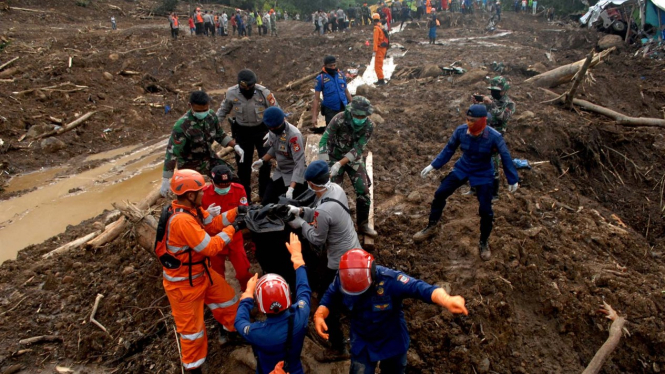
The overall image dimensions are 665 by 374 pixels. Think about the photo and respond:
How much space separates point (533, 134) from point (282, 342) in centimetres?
705

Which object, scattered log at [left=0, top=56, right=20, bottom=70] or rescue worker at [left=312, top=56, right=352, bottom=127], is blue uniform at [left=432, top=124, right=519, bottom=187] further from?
scattered log at [left=0, top=56, right=20, bottom=70]

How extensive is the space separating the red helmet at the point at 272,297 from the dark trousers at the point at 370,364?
2.44ft

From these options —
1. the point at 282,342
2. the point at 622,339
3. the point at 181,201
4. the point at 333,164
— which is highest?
the point at 181,201

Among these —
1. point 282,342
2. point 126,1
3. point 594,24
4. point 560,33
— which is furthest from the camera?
point 126,1

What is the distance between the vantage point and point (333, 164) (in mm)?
4766

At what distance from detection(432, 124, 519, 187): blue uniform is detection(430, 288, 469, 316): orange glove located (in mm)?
2154

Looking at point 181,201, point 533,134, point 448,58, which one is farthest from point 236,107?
point 448,58

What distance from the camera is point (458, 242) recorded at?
4.80 m

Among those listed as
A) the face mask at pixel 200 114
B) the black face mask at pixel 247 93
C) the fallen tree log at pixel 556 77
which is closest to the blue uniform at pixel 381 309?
the face mask at pixel 200 114

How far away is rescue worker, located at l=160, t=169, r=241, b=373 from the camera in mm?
3088

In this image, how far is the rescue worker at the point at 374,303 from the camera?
8.63 ft

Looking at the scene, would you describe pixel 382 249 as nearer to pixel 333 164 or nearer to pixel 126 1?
pixel 333 164

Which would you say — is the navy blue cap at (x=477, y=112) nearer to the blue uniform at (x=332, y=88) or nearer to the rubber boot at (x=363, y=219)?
the rubber boot at (x=363, y=219)

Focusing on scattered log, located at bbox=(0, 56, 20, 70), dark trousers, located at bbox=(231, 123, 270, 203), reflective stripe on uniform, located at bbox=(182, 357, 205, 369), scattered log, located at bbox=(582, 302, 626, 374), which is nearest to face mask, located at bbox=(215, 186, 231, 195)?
dark trousers, located at bbox=(231, 123, 270, 203)
